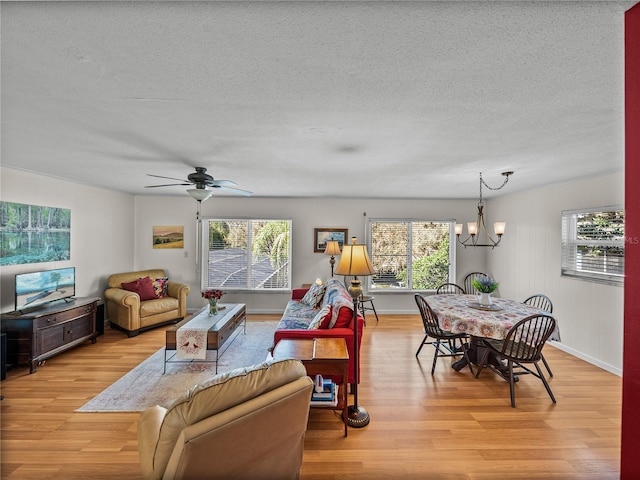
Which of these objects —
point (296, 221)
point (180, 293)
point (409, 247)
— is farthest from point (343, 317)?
point (180, 293)

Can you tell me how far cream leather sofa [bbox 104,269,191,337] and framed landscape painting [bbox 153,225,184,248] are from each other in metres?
0.66

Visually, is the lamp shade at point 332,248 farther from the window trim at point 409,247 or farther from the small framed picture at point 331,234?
the window trim at point 409,247

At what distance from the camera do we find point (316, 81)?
60.1 inches

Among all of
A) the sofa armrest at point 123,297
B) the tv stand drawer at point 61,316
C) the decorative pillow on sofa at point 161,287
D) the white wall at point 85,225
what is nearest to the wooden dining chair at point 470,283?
the decorative pillow on sofa at point 161,287

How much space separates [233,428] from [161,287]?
4.71 m

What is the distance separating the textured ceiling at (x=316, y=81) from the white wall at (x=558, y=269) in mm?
1031

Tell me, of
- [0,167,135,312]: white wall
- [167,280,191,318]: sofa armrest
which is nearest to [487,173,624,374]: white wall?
[167,280,191,318]: sofa armrest

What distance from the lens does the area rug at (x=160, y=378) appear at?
2656mm

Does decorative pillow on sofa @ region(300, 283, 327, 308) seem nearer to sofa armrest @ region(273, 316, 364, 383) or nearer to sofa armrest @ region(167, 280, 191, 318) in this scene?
sofa armrest @ region(273, 316, 364, 383)

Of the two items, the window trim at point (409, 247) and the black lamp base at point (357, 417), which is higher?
the window trim at point (409, 247)

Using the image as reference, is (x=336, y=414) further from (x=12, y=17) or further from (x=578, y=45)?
(x=12, y=17)

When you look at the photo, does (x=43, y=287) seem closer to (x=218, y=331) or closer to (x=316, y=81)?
(x=218, y=331)

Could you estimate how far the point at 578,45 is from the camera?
125 cm

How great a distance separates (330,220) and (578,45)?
476cm
